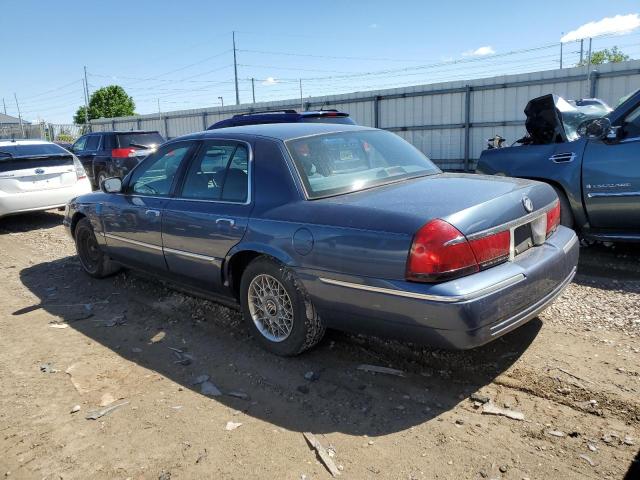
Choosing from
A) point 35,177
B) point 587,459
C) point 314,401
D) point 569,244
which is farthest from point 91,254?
point 587,459

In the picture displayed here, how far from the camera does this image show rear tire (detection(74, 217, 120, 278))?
19.3 ft

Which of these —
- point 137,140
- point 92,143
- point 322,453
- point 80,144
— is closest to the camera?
point 322,453

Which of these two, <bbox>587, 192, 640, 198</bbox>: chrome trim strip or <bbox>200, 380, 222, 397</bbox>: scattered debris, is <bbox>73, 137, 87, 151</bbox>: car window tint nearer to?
<bbox>200, 380, 222, 397</bbox>: scattered debris

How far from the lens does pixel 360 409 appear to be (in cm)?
311

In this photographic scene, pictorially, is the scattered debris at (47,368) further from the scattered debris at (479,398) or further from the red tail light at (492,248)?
the red tail light at (492,248)

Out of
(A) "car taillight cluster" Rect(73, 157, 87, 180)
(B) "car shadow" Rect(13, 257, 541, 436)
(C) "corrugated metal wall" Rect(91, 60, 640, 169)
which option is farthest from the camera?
(C) "corrugated metal wall" Rect(91, 60, 640, 169)

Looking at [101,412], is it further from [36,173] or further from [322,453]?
[36,173]

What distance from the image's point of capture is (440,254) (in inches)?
113

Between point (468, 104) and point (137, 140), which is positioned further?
point (137, 140)

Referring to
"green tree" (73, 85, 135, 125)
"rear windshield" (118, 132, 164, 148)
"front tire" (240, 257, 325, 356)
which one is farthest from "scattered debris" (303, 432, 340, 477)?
"green tree" (73, 85, 135, 125)

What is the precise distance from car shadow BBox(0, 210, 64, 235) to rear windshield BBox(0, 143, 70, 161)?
131 cm

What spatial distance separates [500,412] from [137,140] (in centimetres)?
1290

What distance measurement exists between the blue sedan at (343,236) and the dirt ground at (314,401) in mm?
412

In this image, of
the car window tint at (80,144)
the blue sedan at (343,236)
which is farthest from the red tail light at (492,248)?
the car window tint at (80,144)
